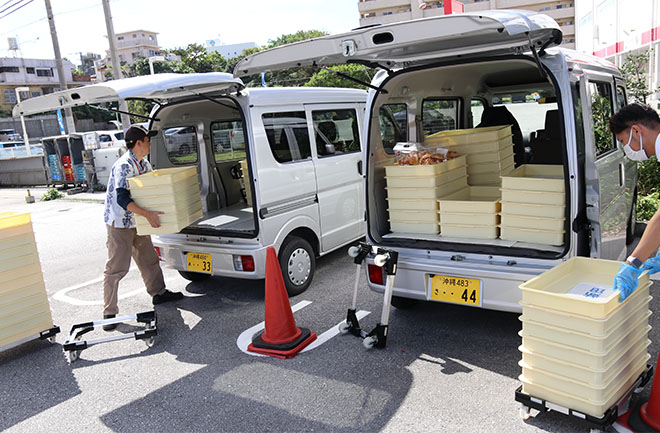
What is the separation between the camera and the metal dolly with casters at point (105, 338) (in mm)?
3985

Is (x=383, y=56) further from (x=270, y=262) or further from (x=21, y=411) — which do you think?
(x=21, y=411)

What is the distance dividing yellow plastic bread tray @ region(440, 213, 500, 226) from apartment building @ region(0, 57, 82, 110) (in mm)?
62445

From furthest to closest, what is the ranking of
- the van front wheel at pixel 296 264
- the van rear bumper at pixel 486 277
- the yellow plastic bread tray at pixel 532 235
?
the van front wheel at pixel 296 264 → the yellow plastic bread tray at pixel 532 235 → the van rear bumper at pixel 486 277

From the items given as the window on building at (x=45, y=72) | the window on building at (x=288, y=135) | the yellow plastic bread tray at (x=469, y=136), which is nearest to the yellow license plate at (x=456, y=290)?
the yellow plastic bread tray at (x=469, y=136)

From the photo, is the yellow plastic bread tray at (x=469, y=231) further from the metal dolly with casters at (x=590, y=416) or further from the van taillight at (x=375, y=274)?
the metal dolly with casters at (x=590, y=416)

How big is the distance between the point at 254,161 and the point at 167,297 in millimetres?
1774

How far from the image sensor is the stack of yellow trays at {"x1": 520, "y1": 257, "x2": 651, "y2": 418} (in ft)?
8.04

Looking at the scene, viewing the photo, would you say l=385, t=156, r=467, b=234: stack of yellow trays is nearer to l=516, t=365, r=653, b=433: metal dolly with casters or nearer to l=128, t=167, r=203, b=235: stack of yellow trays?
l=516, t=365, r=653, b=433: metal dolly with casters

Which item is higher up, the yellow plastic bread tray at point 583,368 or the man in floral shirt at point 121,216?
the man in floral shirt at point 121,216

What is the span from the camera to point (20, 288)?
410 cm

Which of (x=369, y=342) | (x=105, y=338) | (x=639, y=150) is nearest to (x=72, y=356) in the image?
(x=105, y=338)

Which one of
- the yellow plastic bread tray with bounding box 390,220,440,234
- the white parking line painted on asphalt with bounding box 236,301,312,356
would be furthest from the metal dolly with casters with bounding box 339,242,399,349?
the white parking line painted on asphalt with bounding box 236,301,312,356

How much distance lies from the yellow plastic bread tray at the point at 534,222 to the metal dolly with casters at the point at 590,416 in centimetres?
100

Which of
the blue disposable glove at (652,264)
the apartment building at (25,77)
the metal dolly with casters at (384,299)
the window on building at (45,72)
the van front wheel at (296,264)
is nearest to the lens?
the blue disposable glove at (652,264)
